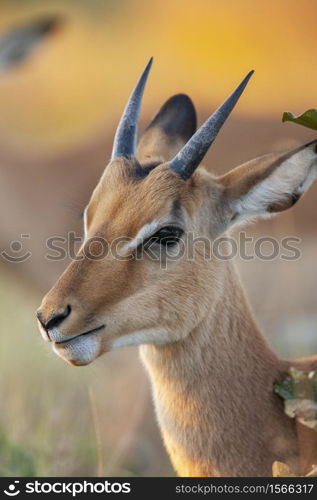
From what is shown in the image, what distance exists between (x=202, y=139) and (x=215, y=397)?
143 centimetres

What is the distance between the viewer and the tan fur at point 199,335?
4.68 metres

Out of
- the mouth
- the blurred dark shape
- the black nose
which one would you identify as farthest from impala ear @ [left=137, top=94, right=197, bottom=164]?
the blurred dark shape

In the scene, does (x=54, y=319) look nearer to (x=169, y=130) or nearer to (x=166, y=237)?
(x=166, y=237)

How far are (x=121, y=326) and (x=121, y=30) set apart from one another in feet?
19.7

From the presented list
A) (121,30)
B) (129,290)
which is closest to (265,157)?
(129,290)

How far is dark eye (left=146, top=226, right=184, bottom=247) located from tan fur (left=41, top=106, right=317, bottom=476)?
0.07 m

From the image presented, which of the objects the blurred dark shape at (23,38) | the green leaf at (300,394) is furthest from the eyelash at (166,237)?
the blurred dark shape at (23,38)

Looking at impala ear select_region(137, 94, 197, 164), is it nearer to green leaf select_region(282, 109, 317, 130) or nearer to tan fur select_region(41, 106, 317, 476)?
tan fur select_region(41, 106, 317, 476)

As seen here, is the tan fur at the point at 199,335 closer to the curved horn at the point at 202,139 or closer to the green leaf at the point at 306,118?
the curved horn at the point at 202,139

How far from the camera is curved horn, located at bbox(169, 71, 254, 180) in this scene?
4773 mm

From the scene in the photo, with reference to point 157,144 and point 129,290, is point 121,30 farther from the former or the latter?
point 129,290

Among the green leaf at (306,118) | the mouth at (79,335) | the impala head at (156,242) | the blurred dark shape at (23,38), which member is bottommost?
the mouth at (79,335)

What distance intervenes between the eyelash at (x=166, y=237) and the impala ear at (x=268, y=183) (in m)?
0.34

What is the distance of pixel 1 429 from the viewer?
7.24 metres
